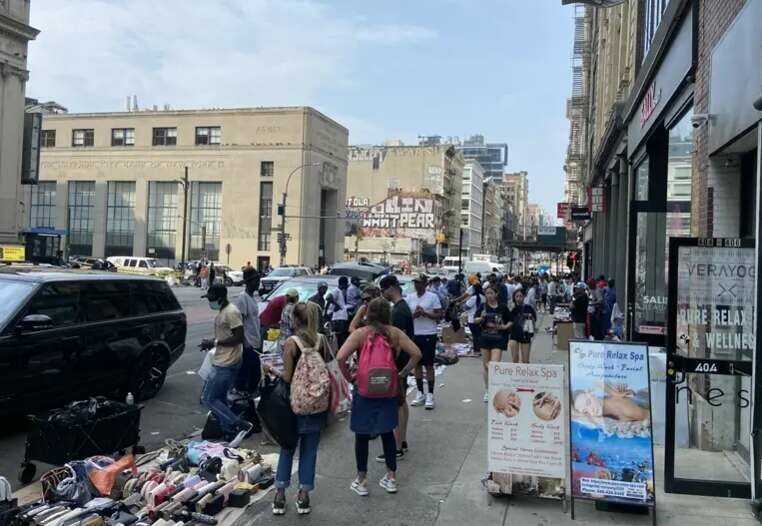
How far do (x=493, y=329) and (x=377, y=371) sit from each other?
4.26 meters

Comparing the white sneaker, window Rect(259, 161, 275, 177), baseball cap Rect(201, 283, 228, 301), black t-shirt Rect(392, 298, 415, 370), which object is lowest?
the white sneaker

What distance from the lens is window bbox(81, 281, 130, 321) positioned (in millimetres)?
8328

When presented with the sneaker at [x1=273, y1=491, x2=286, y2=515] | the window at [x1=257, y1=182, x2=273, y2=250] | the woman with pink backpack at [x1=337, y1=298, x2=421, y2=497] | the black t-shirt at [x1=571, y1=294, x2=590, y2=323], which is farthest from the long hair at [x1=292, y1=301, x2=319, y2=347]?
the window at [x1=257, y1=182, x2=273, y2=250]

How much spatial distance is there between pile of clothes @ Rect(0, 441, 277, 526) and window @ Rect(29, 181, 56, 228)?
264 feet

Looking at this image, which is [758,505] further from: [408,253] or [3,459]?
[408,253]

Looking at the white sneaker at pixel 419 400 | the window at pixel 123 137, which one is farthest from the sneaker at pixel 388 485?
the window at pixel 123 137

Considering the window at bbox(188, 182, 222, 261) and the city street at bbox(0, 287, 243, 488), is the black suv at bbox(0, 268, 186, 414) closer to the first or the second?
the city street at bbox(0, 287, 243, 488)

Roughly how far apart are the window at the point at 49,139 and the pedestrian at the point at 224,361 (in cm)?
8034

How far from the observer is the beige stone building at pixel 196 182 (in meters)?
70.4

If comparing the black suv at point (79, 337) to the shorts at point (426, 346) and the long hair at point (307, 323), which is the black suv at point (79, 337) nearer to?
the long hair at point (307, 323)

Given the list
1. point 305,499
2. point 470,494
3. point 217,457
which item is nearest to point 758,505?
point 470,494

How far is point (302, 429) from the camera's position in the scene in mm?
5441

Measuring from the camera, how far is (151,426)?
26.9 feet

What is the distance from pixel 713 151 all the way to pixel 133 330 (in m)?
7.33
